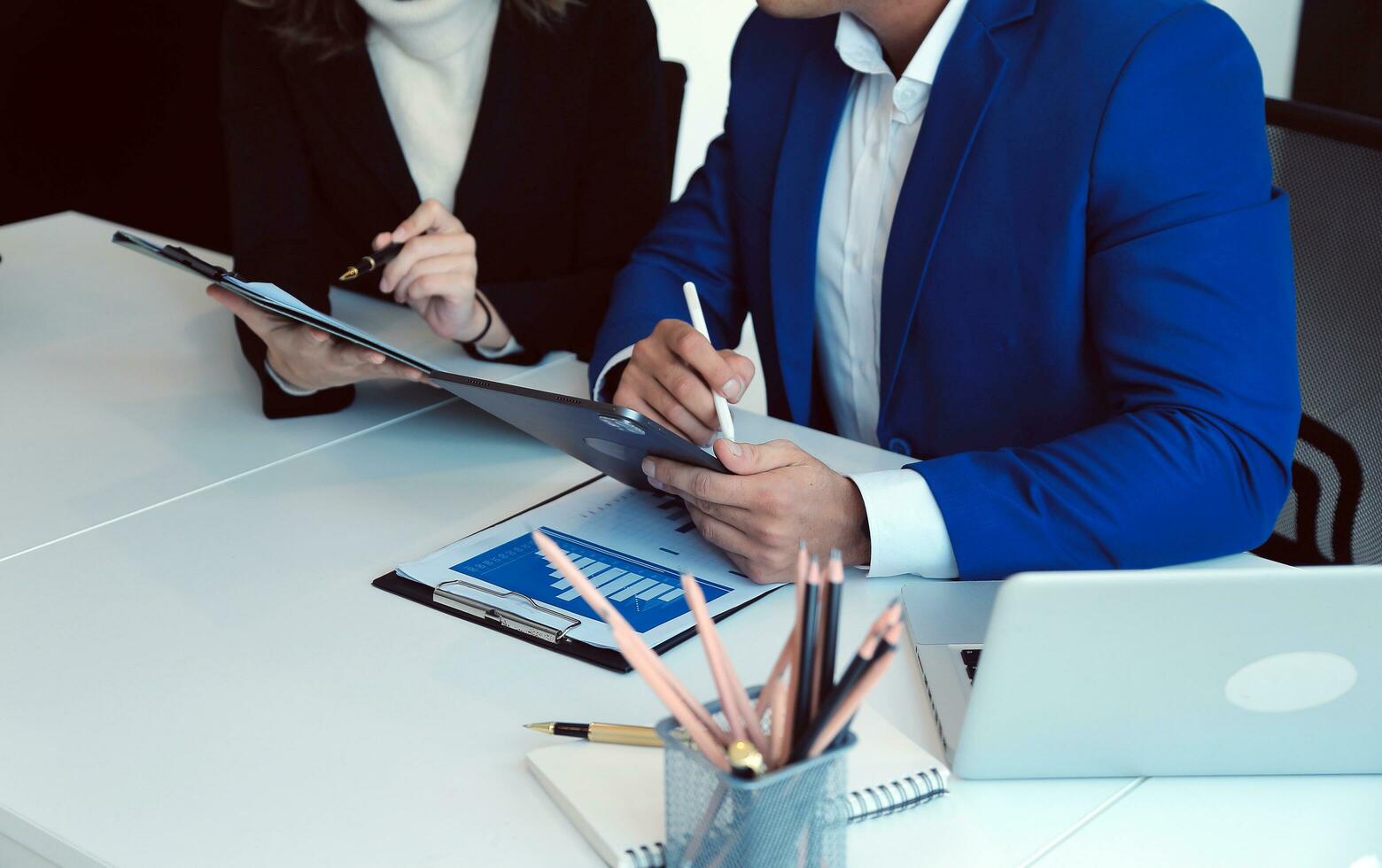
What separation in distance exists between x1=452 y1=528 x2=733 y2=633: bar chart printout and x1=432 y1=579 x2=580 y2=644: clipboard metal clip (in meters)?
0.01

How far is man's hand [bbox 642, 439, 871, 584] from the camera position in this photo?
112 cm

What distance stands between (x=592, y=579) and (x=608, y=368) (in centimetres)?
44

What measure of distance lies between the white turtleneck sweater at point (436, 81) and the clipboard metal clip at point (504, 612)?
2.83 feet

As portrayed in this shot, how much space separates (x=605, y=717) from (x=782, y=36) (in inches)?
37.9

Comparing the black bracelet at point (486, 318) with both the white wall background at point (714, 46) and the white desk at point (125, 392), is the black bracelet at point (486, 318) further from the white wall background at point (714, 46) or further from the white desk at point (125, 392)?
the white wall background at point (714, 46)

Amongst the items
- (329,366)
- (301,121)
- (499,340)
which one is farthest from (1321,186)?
(301,121)

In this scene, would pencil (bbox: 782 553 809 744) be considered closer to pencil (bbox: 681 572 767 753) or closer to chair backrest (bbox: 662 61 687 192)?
pencil (bbox: 681 572 767 753)

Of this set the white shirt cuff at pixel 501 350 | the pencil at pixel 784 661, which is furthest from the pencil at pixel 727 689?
the white shirt cuff at pixel 501 350

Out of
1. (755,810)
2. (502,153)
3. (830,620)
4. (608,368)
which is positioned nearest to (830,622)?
(830,620)

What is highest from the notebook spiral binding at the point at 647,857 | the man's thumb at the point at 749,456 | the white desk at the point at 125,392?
the man's thumb at the point at 749,456

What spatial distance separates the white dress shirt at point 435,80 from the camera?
1.84m

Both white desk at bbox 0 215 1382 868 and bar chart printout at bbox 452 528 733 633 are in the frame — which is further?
bar chart printout at bbox 452 528 733 633

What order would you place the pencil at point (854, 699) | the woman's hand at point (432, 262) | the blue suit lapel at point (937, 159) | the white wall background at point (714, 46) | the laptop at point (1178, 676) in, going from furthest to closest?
the white wall background at point (714, 46) → the woman's hand at point (432, 262) → the blue suit lapel at point (937, 159) → the laptop at point (1178, 676) → the pencil at point (854, 699)

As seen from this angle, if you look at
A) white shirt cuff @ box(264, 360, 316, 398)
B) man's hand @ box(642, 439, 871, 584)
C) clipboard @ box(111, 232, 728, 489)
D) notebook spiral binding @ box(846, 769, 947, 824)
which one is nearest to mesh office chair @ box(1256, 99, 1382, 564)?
man's hand @ box(642, 439, 871, 584)
